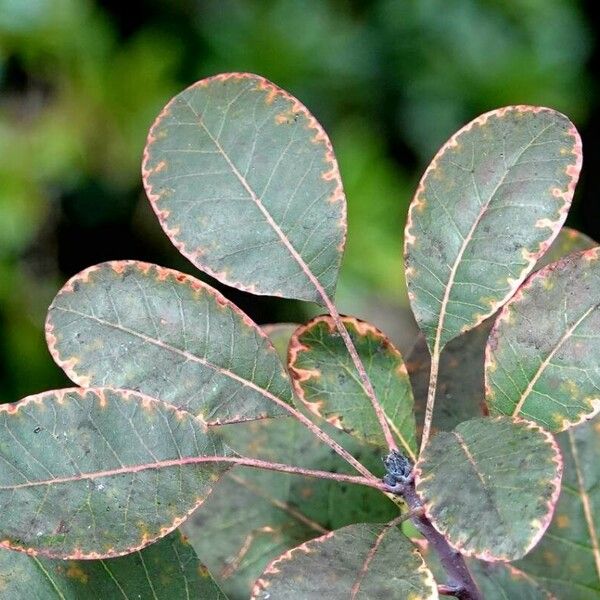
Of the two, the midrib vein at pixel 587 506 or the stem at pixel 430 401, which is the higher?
the stem at pixel 430 401

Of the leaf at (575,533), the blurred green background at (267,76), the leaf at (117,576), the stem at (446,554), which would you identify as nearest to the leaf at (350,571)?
the stem at (446,554)

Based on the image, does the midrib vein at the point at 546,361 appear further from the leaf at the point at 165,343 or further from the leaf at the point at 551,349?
the leaf at the point at 165,343

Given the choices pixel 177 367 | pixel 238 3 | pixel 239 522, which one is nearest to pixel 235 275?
pixel 177 367

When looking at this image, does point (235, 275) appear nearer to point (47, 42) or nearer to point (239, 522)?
point (239, 522)

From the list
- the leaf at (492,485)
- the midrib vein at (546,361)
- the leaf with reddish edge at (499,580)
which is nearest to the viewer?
the leaf at (492,485)

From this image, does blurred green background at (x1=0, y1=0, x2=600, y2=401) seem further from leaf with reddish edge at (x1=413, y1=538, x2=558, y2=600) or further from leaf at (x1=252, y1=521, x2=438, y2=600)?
leaf at (x1=252, y1=521, x2=438, y2=600)

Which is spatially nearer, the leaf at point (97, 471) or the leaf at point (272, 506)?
the leaf at point (97, 471)
